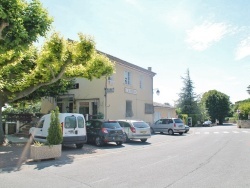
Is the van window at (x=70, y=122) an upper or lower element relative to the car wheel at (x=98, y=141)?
upper

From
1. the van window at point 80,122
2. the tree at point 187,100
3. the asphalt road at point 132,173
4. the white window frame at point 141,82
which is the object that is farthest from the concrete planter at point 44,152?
the tree at point 187,100

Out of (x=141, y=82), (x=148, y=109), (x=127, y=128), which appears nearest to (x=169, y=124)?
(x=148, y=109)

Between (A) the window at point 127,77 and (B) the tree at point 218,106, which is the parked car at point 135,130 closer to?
(A) the window at point 127,77

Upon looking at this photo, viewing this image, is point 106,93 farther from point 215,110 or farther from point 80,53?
point 215,110

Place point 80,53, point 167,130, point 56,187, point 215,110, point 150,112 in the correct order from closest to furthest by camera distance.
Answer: point 56,187
point 80,53
point 167,130
point 150,112
point 215,110

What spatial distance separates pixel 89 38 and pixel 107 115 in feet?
34.4

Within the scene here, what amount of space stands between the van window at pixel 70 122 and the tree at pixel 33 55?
2635 millimetres

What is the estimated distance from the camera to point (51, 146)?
36.6 ft

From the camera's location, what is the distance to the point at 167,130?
27.8 metres

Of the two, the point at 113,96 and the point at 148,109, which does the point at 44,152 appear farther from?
the point at 148,109

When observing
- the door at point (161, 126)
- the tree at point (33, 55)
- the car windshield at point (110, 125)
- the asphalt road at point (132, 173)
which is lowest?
the asphalt road at point (132, 173)

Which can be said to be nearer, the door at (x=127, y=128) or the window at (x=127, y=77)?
the door at (x=127, y=128)

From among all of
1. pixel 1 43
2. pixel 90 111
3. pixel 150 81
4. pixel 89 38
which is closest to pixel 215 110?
pixel 150 81

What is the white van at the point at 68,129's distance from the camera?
14.1 metres
